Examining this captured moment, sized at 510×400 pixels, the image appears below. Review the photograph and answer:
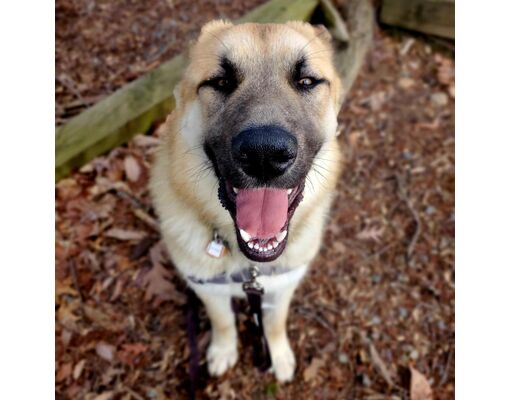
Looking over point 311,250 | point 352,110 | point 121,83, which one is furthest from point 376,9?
point 311,250

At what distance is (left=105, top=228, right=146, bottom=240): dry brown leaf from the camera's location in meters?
3.79

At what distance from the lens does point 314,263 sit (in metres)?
3.85

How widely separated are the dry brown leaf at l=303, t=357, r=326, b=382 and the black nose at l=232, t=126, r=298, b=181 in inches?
78.1

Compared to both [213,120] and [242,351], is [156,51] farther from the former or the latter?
[242,351]

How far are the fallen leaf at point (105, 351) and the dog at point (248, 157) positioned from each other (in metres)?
0.94

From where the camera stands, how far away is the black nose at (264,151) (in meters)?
1.91

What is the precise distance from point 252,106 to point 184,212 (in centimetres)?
90

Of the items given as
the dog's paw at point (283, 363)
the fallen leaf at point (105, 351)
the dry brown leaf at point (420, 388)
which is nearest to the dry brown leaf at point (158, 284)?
the fallen leaf at point (105, 351)

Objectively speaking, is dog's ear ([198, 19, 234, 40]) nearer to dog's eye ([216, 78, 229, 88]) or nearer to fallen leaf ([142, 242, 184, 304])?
dog's eye ([216, 78, 229, 88])

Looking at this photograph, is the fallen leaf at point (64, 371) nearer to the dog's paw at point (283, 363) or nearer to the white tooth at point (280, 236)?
the dog's paw at point (283, 363)

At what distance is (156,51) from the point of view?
4.68 metres

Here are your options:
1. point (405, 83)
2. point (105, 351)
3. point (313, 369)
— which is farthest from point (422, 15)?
point (105, 351)

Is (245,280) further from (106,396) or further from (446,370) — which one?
(446,370)

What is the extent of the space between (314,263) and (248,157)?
213 centimetres
